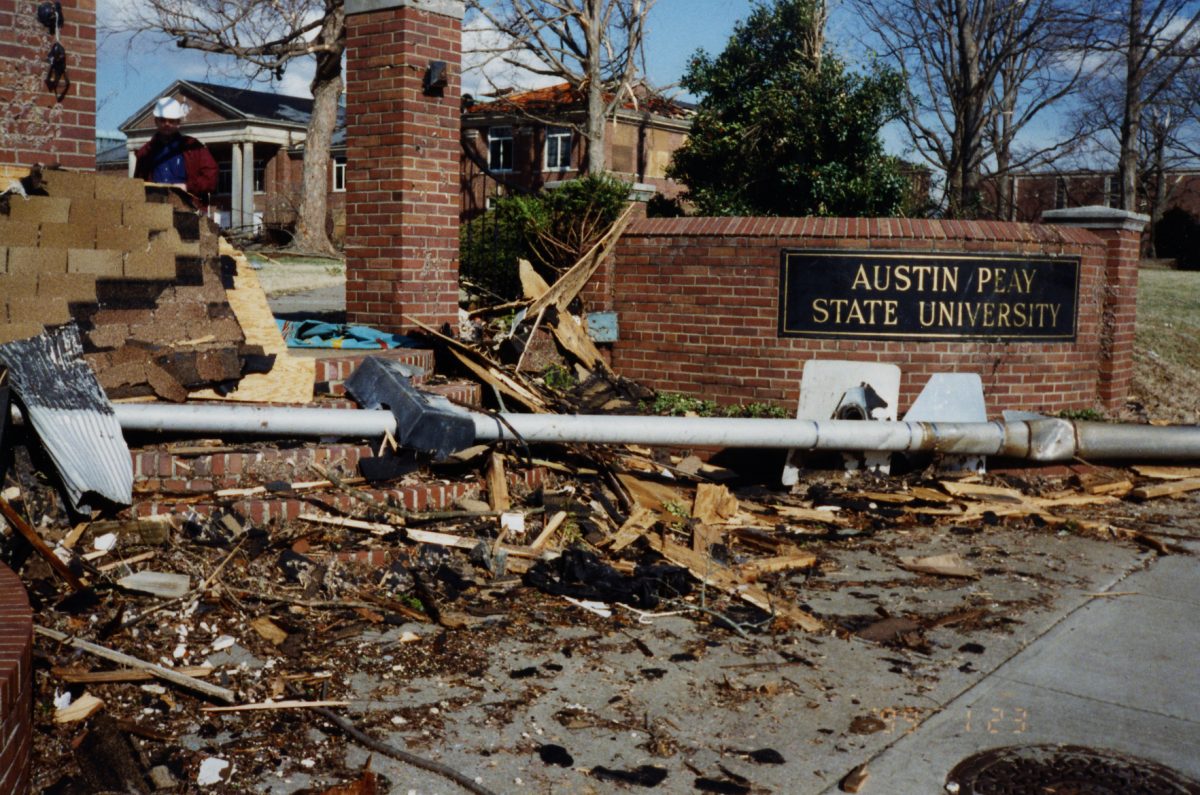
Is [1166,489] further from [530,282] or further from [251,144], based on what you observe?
[251,144]

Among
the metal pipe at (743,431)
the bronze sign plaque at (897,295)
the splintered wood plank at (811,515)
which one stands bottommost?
the splintered wood plank at (811,515)

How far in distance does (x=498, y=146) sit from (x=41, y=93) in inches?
1417

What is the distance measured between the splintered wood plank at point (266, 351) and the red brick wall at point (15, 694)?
12.1ft

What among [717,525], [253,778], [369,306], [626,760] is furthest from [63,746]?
[369,306]

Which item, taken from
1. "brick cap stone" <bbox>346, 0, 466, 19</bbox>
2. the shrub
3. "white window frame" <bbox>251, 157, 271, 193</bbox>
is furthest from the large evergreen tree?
"white window frame" <bbox>251, 157, 271, 193</bbox>

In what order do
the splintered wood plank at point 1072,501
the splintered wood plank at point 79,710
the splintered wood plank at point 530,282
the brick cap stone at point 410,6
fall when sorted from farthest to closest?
the splintered wood plank at point 530,282 < the brick cap stone at point 410,6 < the splintered wood plank at point 1072,501 < the splintered wood plank at point 79,710

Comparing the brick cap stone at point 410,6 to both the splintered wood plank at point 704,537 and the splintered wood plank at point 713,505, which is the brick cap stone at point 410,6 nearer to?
the splintered wood plank at point 713,505

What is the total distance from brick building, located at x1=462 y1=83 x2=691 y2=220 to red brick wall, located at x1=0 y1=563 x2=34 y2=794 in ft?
117

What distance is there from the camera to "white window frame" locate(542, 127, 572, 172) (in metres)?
40.4

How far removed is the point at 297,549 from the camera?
5.48 meters

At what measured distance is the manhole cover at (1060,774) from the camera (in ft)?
12.0

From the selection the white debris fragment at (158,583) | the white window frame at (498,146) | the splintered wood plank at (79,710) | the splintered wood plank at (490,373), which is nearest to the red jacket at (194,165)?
the splintered wood plank at (490,373)

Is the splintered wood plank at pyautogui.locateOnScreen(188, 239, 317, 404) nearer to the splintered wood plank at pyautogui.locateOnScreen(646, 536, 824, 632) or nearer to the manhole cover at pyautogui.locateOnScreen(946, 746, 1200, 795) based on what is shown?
the splintered wood plank at pyautogui.locateOnScreen(646, 536, 824, 632)

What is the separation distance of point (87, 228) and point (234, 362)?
1.15m
